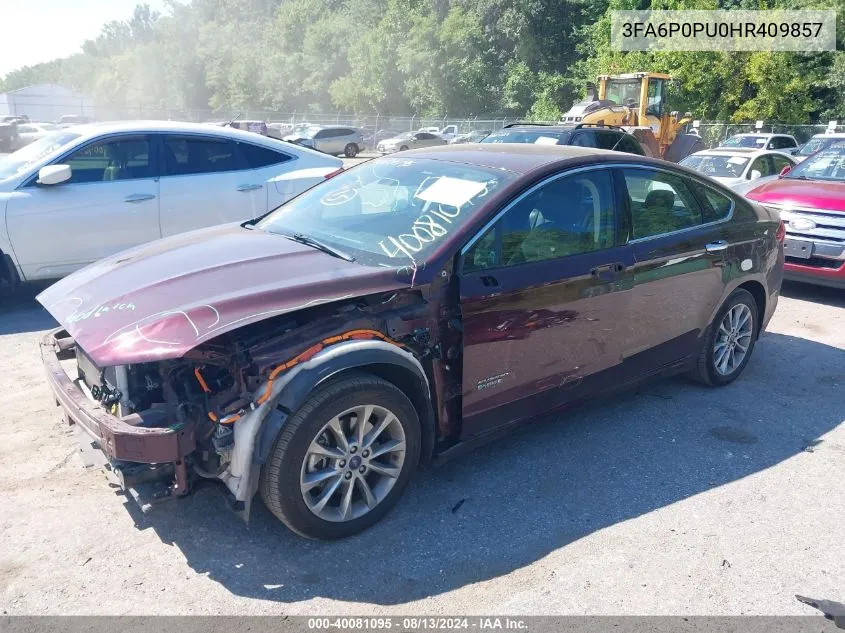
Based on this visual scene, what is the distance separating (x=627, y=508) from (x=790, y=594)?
81 cm

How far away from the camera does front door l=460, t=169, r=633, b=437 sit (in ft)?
11.3

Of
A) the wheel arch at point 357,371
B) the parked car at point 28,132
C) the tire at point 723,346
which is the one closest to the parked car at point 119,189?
the wheel arch at point 357,371

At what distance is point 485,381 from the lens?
138 inches

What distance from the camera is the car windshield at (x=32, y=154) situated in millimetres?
6320

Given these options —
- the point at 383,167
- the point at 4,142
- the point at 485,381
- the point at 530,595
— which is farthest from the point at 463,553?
the point at 4,142

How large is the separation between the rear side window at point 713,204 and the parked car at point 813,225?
2.60 meters

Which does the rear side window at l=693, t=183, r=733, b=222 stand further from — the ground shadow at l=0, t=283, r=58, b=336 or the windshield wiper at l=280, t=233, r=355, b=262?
the ground shadow at l=0, t=283, r=58, b=336

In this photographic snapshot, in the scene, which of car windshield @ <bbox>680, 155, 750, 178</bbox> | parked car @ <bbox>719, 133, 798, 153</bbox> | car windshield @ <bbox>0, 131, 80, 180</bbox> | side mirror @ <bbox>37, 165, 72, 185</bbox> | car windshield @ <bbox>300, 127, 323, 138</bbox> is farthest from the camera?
car windshield @ <bbox>300, 127, 323, 138</bbox>

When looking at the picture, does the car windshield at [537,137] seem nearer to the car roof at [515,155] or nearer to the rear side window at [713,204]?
the rear side window at [713,204]

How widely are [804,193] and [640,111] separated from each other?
1313cm

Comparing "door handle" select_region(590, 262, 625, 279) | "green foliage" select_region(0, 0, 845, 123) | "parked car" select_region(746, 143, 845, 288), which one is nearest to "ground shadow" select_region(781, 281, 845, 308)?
"parked car" select_region(746, 143, 845, 288)

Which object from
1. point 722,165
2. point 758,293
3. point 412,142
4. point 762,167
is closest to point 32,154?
point 758,293

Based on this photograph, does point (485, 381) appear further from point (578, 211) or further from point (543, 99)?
point (543, 99)

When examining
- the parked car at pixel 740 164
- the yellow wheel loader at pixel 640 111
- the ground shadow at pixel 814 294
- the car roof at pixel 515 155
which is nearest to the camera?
the car roof at pixel 515 155
